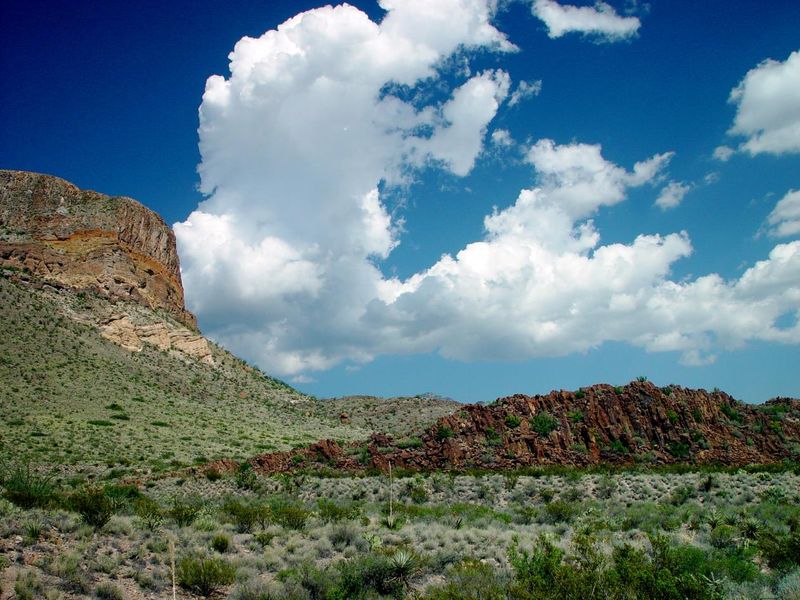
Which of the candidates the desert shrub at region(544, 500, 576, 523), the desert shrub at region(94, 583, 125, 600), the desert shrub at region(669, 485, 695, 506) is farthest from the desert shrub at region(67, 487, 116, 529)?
the desert shrub at region(669, 485, 695, 506)

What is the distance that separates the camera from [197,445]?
37406 mm

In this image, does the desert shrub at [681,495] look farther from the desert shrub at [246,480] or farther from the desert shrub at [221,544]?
the desert shrub at [246,480]

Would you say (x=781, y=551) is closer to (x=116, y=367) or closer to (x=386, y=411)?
(x=116, y=367)

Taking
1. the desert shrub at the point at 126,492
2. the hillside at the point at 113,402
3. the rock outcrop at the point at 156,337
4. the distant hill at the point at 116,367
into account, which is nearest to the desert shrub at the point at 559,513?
the desert shrub at the point at 126,492

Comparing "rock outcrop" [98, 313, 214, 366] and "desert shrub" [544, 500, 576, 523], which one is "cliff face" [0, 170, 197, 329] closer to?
"rock outcrop" [98, 313, 214, 366]

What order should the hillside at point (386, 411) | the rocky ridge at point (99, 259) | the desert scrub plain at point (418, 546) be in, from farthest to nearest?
the rocky ridge at point (99, 259) → the hillside at point (386, 411) → the desert scrub plain at point (418, 546)

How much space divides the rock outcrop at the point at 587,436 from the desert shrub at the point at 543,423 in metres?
0.06

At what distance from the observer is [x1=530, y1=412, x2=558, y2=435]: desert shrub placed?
104 feet

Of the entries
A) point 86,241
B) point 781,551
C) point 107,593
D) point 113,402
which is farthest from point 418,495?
point 86,241

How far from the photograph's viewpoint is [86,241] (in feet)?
230

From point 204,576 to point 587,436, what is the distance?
85.5 ft

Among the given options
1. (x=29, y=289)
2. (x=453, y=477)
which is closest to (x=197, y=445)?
(x=453, y=477)

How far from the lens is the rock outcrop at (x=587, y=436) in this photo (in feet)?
97.0

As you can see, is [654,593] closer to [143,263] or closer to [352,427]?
[352,427]
